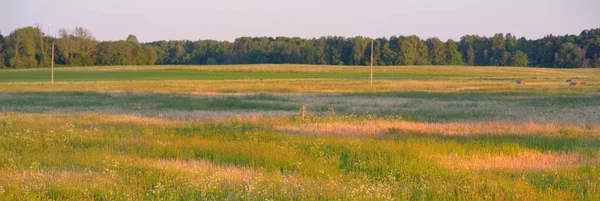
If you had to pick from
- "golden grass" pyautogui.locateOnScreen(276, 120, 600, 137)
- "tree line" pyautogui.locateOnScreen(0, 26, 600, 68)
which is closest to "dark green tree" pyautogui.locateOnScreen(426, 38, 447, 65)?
"tree line" pyautogui.locateOnScreen(0, 26, 600, 68)

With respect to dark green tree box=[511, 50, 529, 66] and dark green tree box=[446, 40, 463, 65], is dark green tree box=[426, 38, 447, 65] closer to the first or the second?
dark green tree box=[446, 40, 463, 65]

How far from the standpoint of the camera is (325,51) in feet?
487

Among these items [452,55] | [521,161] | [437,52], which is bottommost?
[521,161]

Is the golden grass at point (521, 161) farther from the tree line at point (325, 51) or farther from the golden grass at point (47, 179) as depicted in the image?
the tree line at point (325, 51)

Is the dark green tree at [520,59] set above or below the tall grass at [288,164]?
above

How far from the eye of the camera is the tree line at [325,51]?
11812cm

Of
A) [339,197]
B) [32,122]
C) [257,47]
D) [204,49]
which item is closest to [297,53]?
[257,47]

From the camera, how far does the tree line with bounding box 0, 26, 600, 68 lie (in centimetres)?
11812

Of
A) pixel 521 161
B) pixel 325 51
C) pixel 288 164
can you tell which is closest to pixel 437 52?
pixel 325 51

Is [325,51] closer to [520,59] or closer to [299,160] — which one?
[520,59]

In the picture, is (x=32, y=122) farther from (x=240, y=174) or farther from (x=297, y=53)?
(x=297, y=53)

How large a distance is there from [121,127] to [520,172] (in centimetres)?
1012

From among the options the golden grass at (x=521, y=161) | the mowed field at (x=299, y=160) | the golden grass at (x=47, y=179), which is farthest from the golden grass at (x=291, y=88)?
the golden grass at (x=47, y=179)

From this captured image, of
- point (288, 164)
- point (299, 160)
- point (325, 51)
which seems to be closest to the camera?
point (288, 164)
